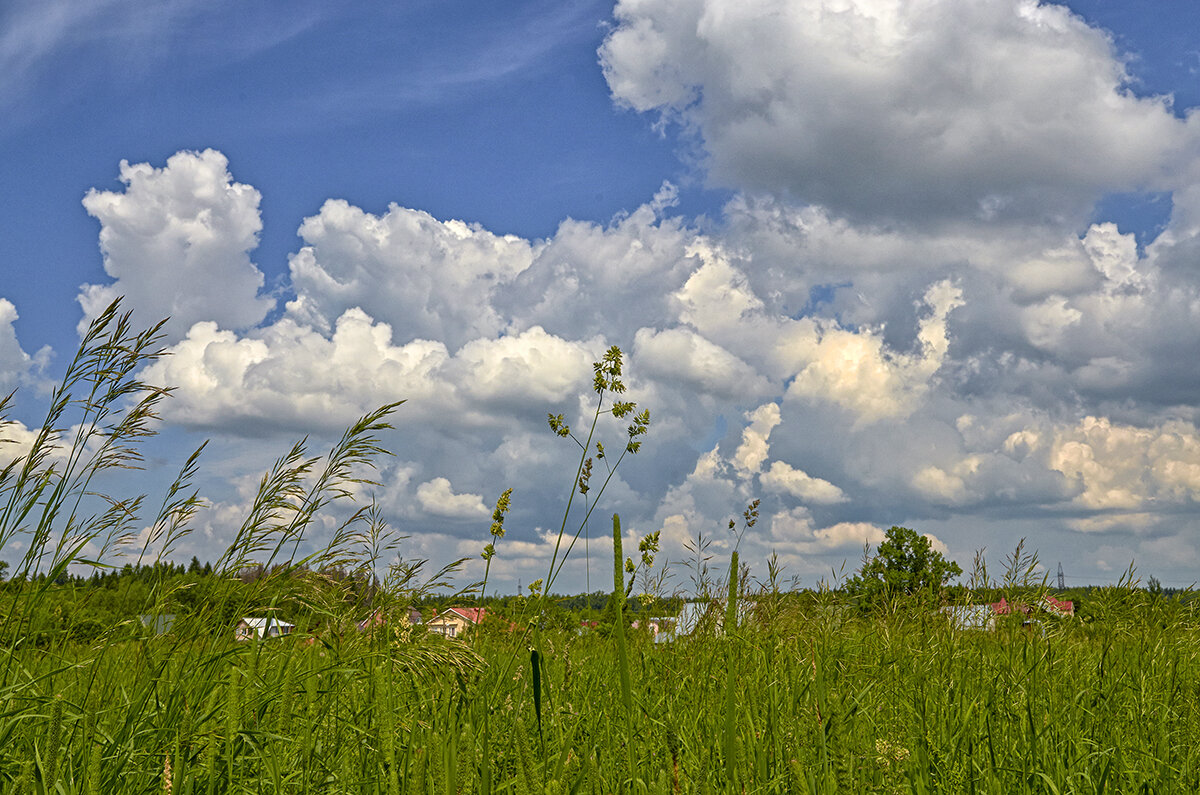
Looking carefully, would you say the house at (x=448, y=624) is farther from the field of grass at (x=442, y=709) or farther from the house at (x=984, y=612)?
the house at (x=984, y=612)

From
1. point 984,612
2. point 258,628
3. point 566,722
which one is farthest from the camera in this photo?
point 984,612

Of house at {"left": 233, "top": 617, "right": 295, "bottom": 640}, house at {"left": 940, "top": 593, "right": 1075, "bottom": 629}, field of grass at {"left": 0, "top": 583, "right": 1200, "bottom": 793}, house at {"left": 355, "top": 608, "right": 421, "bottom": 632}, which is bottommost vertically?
field of grass at {"left": 0, "top": 583, "right": 1200, "bottom": 793}

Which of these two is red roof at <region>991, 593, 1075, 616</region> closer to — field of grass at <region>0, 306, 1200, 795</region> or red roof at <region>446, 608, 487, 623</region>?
field of grass at <region>0, 306, 1200, 795</region>

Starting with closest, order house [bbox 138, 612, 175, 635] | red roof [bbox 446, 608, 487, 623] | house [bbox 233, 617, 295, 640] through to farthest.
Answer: house [bbox 138, 612, 175, 635], house [bbox 233, 617, 295, 640], red roof [bbox 446, 608, 487, 623]

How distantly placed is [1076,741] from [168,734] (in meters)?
3.22

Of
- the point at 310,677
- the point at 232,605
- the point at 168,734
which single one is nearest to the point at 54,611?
the point at 232,605

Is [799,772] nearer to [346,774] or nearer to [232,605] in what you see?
[346,774]

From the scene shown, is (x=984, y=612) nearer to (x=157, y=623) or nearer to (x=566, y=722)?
(x=566, y=722)

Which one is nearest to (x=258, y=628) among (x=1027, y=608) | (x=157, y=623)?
(x=157, y=623)

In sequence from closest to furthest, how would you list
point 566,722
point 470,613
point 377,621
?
point 377,621 → point 566,722 → point 470,613

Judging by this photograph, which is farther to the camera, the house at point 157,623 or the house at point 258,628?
the house at point 258,628

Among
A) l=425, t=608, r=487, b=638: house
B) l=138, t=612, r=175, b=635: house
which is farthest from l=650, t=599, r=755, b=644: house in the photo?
l=138, t=612, r=175, b=635: house

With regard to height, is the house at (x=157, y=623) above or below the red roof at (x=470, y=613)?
below

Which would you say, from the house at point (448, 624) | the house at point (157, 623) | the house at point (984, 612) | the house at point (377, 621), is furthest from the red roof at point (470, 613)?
the house at point (984, 612)
